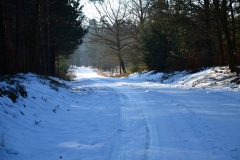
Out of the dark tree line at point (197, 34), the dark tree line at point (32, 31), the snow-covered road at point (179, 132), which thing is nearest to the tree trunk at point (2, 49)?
the dark tree line at point (32, 31)

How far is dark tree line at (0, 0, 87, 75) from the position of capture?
13.2m

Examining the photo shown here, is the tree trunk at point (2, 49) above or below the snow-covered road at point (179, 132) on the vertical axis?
above

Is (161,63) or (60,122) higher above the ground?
(161,63)

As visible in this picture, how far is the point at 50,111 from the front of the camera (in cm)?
774

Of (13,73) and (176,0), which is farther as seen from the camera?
(176,0)

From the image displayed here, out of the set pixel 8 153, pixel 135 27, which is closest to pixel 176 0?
pixel 8 153

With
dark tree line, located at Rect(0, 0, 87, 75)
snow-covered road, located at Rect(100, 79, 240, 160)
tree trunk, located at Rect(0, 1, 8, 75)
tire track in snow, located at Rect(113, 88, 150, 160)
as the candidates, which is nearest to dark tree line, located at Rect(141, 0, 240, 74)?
snow-covered road, located at Rect(100, 79, 240, 160)

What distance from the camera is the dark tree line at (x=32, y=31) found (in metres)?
13.2

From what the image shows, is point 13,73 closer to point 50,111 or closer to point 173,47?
point 50,111

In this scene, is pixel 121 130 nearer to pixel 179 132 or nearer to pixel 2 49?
pixel 179 132

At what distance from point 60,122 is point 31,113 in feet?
3.04

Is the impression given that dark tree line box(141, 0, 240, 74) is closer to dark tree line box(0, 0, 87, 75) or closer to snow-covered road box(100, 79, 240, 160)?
snow-covered road box(100, 79, 240, 160)

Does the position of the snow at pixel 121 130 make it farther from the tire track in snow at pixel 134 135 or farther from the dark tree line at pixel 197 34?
the dark tree line at pixel 197 34

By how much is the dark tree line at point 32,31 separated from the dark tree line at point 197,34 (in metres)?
8.85
